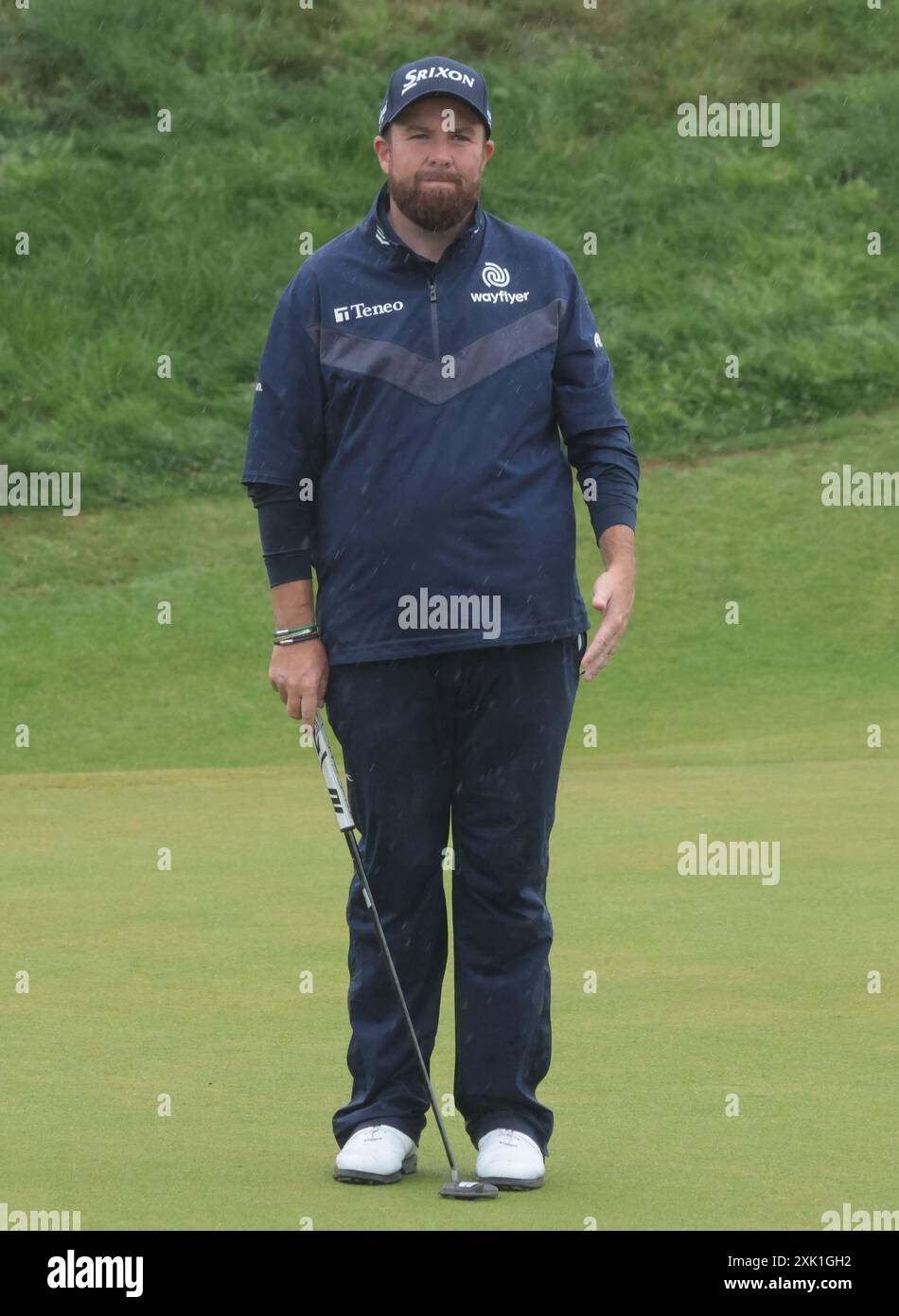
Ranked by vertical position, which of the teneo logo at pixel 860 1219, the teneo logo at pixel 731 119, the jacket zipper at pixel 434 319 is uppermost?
the teneo logo at pixel 731 119

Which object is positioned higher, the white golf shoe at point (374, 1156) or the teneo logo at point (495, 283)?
the teneo logo at point (495, 283)

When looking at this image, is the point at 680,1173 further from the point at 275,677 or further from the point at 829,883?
the point at 829,883

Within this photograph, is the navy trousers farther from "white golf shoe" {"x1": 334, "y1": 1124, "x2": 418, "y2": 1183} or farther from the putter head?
the putter head

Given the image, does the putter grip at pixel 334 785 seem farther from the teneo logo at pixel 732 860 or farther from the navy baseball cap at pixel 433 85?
the teneo logo at pixel 732 860

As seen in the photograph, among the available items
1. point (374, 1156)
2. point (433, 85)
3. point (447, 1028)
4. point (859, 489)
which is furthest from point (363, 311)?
point (859, 489)

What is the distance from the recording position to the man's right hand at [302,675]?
377cm

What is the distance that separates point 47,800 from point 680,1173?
605cm

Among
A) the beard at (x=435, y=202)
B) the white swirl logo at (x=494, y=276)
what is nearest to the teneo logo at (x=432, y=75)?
the beard at (x=435, y=202)

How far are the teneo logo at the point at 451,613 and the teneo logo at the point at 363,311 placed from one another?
1.50ft

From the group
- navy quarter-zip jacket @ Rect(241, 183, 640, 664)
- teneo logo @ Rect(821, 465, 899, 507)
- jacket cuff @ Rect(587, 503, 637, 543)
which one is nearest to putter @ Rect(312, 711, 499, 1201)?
navy quarter-zip jacket @ Rect(241, 183, 640, 664)

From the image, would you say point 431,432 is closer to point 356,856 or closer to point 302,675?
point 302,675

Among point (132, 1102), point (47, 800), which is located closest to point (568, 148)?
point (47, 800)

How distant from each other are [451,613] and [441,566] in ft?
0.25

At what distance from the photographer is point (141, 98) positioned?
2395 centimetres
